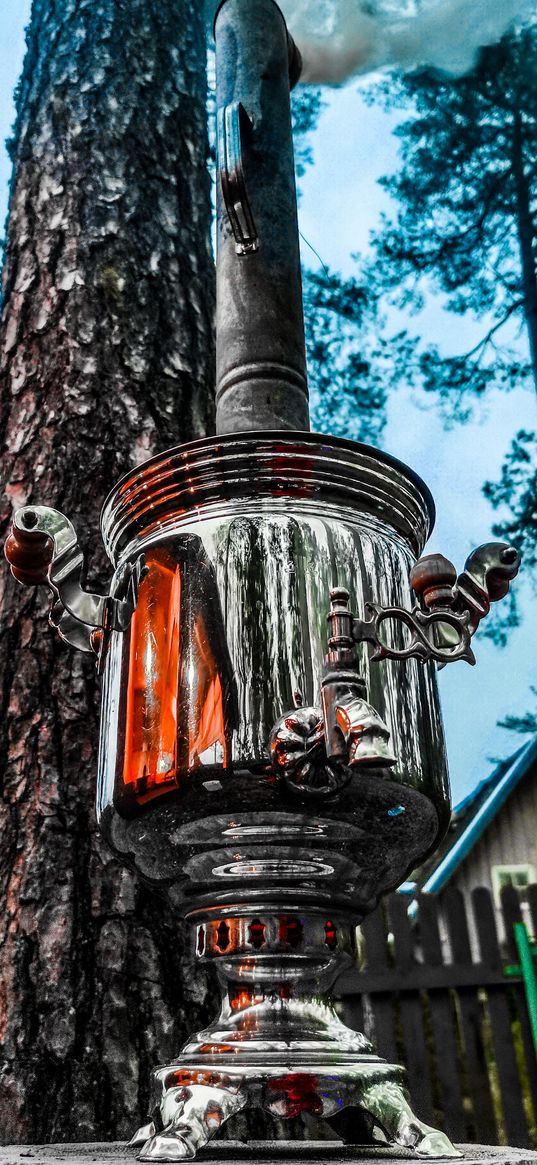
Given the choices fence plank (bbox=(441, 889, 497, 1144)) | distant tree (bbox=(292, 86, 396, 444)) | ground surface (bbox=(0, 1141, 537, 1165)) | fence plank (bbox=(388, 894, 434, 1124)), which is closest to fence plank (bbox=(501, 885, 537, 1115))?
fence plank (bbox=(441, 889, 497, 1144))

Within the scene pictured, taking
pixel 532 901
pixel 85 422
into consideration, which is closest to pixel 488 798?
pixel 532 901

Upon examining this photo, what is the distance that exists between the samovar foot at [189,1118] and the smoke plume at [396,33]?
3.23 m

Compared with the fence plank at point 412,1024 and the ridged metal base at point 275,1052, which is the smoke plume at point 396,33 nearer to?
the fence plank at point 412,1024

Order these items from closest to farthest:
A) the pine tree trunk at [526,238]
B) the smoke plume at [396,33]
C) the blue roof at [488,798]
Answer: the smoke plume at [396,33]
the pine tree trunk at [526,238]
the blue roof at [488,798]

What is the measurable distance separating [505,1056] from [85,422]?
263 cm

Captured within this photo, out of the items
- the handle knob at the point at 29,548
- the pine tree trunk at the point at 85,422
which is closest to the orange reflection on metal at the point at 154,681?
the handle knob at the point at 29,548

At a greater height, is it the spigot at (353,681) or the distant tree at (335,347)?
the distant tree at (335,347)

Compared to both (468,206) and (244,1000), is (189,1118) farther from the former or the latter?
(468,206)

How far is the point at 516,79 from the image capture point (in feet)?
12.9

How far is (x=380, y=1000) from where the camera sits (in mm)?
3016

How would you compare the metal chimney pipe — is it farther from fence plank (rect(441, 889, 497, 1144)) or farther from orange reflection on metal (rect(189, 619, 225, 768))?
fence plank (rect(441, 889, 497, 1144))

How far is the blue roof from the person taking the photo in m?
6.21

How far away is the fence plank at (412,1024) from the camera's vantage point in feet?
9.62

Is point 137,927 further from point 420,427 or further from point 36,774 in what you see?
point 420,427
